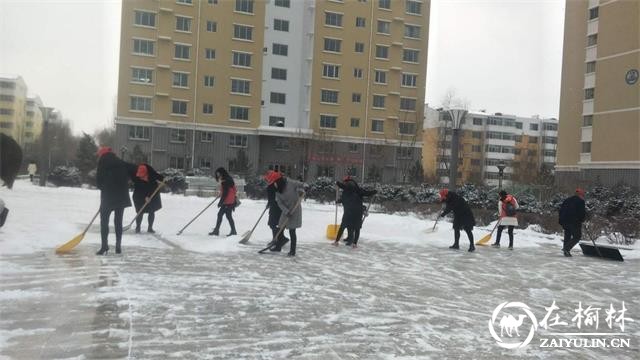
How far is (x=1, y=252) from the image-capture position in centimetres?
875

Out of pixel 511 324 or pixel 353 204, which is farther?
pixel 353 204

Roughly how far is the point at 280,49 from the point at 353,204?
4363cm

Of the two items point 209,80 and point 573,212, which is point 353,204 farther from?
point 209,80

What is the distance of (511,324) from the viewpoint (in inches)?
248

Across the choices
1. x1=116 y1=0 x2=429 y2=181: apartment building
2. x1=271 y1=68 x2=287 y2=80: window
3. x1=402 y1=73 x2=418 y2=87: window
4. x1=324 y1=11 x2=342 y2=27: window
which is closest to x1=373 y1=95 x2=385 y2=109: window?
x1=116 y1=0 x2=429 y2=181: apartment building

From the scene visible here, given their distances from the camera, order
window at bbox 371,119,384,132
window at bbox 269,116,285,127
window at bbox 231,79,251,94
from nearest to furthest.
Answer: window at bbox 231,79,251,94 → window at bbox 269,116,285,127 → window at bbox 371,119,384,132

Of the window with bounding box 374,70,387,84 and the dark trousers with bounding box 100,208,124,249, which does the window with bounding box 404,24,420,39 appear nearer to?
the window with bounding box 374,70,387,84

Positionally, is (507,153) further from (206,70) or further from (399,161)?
(206,70)

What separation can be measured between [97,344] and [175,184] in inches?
991

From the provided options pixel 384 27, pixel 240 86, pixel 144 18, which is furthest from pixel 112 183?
pixel 384 27

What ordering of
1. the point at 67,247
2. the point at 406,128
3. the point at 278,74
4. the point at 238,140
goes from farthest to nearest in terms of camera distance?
the point at 406,128 < the point at 278,74 < the point at 238,140 < the point at 67,247

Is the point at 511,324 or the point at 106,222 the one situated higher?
the point at 106,222

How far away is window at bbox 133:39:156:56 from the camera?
4766cm

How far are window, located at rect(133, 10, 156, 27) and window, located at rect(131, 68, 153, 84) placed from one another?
3.84 m
